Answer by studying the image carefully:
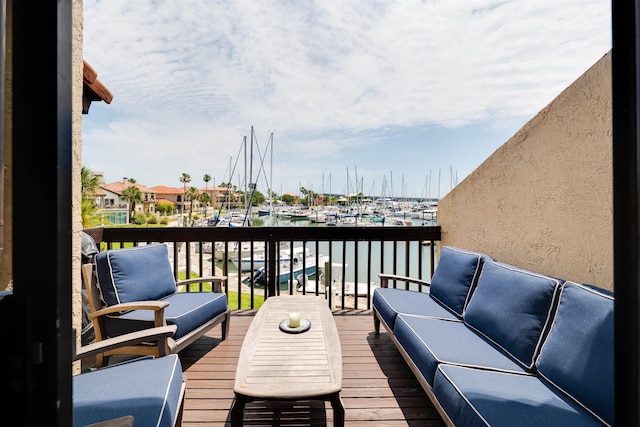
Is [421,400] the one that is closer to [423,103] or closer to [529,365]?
[529,365]

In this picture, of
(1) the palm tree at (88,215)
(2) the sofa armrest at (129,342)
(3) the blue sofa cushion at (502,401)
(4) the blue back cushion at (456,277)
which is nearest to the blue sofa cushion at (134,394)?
(2) the sofa armrest at (129,342)

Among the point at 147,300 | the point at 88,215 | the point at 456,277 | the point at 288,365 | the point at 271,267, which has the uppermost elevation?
the point at 88,215

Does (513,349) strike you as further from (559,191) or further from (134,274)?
(134,274)

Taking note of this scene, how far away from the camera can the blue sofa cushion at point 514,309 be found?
Result: 186 centimetres

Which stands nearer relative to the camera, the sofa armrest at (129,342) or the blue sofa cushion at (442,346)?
the sofa armrest at (129,342)

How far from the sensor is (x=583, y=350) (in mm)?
1499

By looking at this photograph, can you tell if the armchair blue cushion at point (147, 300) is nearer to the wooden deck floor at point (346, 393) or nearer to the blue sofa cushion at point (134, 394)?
the wooden deck floor at point (346, 393)

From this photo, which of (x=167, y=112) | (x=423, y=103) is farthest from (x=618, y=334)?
(x=167, y=112)

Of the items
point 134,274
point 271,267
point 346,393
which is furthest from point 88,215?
point 346,393

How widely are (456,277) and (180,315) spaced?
256 centimetres

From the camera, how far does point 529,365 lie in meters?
1.83

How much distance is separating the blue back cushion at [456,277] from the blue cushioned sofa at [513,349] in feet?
0.04

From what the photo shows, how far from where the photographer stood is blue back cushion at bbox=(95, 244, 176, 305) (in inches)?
103

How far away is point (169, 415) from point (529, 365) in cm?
211
